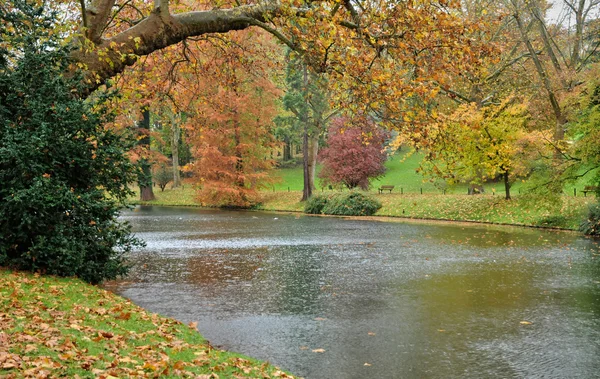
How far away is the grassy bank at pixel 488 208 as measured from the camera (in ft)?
85.4

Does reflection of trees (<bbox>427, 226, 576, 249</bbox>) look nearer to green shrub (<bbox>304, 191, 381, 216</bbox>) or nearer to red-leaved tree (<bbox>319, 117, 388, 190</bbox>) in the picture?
green shrub (<bbox>304, 191, 381, 216</bbox>)

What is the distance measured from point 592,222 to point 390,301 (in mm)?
15612

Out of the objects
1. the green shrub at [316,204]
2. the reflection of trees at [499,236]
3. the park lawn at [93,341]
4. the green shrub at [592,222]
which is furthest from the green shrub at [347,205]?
the park lawn at [93,341]

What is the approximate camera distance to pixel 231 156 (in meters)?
43.7

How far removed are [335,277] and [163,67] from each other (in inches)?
343

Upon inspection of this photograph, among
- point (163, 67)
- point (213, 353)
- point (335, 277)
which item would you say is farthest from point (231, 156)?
point (213, 353)

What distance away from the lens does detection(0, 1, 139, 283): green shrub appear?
1041cm

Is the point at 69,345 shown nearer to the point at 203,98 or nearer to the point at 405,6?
the point at 405,6

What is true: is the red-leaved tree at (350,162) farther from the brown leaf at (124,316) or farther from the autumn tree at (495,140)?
the brown leaf at (124,316)

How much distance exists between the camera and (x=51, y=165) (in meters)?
10.9

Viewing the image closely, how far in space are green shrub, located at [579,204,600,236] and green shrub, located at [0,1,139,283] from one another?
18.4 meters

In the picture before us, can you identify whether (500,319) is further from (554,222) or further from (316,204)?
(316,204)

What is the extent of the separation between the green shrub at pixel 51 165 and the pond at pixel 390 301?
1635 millimetres

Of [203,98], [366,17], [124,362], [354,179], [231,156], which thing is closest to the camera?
[124,362]
